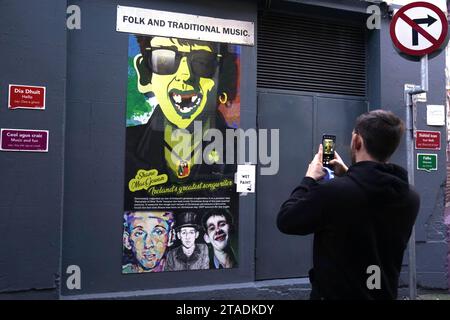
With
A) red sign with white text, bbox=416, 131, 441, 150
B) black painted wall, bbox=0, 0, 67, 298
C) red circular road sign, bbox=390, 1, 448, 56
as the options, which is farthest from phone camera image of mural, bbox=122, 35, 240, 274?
red sign with white text, bbox=416, 131, 441, 150

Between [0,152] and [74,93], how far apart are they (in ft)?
3.34

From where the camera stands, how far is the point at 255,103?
593 centimetres

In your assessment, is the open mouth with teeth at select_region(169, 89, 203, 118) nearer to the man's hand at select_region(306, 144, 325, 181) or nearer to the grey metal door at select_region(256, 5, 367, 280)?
the grey metal door at select_region(256, 5, 367, 280)

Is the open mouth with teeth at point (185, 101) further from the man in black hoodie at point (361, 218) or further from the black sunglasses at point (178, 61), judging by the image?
the man in black hoodie at point (361, 218)

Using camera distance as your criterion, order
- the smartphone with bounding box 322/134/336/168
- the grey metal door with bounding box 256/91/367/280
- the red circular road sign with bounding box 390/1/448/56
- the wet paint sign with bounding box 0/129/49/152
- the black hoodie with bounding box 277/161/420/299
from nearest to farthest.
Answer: the black hoodie with bounding box 277/161/420/299
the smartphone with bounding box 322/134/336/168
the wet paint sign with bounding box 0/129/49/152
the red circular road sign with bounding box 390/1/448/56
the grey metal door with bounding box 256/91/367/280

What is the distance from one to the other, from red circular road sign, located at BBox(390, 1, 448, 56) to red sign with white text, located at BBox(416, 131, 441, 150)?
6.15 ft

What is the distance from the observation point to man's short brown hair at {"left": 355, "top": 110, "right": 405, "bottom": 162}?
92.4 inches

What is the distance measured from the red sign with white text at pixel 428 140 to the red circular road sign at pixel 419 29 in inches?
73.8

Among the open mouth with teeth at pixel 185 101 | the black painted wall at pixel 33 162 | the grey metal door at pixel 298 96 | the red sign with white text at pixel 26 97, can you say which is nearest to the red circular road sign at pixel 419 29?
the grey metal door at pixel 298 96

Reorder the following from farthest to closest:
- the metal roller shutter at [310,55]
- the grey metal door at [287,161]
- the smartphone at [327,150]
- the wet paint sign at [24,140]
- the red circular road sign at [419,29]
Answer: the metal roller shutter at [310,55] < the grey metal door at [287,161] < the red circular road sign at [419,29] < the wet paint sign at [24,140] < the smartphone at [327,150]

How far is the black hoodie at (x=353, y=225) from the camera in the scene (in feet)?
7.31

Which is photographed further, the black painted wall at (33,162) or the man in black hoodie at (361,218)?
the black painted wall at (33,162)
